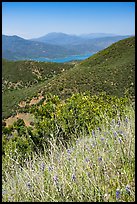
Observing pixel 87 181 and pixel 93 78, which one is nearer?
pixel 87 181

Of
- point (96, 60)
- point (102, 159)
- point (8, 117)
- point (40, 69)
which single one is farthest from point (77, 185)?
point (40, 69)

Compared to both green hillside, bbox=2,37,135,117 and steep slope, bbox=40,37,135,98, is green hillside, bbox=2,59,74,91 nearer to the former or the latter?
green hillside, bbox=2,37,135,117

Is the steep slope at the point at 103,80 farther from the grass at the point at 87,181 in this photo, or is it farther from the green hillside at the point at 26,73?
the grass at the point at 87,181

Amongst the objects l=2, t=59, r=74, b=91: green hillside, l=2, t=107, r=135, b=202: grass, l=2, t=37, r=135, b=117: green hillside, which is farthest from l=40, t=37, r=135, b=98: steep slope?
l=2, t=107, r=135, b=202: grass

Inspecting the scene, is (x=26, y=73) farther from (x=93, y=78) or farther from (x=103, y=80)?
(x=103, y=80)

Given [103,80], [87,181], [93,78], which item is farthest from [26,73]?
[87,181]

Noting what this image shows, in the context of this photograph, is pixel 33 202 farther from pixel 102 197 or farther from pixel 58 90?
pixel 58 90

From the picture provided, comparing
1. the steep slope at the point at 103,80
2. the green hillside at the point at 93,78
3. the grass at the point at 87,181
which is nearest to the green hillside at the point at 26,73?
the green hillside at the point at 93,78

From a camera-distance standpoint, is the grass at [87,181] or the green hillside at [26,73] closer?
the grass at [87,181]

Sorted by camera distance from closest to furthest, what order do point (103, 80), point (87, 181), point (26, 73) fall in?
point (87, 181), point (103, 80), point (26, 73)

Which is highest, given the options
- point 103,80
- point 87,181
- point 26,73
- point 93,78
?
point 26,73

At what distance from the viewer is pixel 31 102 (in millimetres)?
32094

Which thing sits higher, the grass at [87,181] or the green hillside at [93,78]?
the green hillside at [93,78]

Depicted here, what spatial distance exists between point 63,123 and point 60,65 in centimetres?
5822
